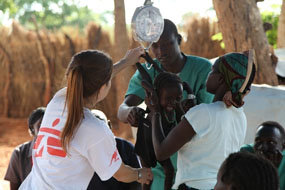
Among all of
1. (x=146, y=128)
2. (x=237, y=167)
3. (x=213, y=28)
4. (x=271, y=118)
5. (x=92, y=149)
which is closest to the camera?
(x=237, y=167)

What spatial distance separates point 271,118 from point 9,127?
7086mm

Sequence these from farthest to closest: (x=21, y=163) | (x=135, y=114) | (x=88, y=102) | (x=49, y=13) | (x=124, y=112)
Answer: (x=49, y=13), (x=21, y=163), (x=124, y=112), (x=135, y=114), (x=88, y=102)

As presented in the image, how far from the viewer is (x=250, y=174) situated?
5.11 feet

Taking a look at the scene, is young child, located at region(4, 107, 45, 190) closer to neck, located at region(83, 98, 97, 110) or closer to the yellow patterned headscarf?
neck, located at region(83, 98, 97, 110)

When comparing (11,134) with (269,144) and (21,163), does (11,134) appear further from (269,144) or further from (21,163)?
(269,144)

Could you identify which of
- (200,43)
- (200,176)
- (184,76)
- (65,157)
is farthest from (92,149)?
(200,43)

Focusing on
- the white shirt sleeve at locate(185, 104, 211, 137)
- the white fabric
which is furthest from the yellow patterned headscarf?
the white fabric

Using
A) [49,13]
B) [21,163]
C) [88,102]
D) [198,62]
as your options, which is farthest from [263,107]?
[49,13]

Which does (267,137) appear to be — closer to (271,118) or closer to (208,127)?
(208,127)

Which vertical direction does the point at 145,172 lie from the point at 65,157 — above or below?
below

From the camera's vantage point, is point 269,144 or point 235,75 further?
point 269,144

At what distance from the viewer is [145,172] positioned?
2.19 meters

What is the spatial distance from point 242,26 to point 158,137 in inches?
139

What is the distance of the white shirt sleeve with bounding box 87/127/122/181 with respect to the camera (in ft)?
6.39
